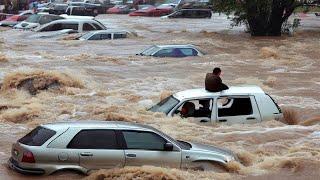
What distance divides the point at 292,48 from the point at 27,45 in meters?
12.3

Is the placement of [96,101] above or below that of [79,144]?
below

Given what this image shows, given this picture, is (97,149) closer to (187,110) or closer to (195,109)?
(187,110)

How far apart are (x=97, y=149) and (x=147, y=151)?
74cm

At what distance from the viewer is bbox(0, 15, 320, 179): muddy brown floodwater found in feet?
37.3

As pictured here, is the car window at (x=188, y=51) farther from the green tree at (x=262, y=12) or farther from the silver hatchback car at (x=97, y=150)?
the silver hatchback car at (x=97, y=150)

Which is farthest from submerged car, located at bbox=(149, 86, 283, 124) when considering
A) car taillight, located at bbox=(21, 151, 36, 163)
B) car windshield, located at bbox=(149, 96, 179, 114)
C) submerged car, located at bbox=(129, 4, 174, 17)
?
submerged car, located at bbox=(129, 4, 174, 17)

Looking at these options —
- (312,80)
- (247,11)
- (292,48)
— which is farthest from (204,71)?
(247,11)

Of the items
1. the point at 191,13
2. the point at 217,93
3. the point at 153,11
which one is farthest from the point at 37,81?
the point at 153,11

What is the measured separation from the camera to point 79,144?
9461 mm

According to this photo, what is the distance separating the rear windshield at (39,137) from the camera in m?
9.44

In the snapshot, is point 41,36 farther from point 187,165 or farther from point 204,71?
point 187,165

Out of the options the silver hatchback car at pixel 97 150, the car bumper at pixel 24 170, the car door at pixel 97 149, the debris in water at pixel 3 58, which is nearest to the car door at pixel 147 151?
the silver hatchback car at pixel 97 150

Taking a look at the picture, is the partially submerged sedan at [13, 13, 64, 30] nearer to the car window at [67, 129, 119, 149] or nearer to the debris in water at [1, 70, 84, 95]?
the debris in water at [1, 70, 84, 95]

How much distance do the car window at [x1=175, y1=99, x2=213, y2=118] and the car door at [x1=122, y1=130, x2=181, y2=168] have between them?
3157 mm
